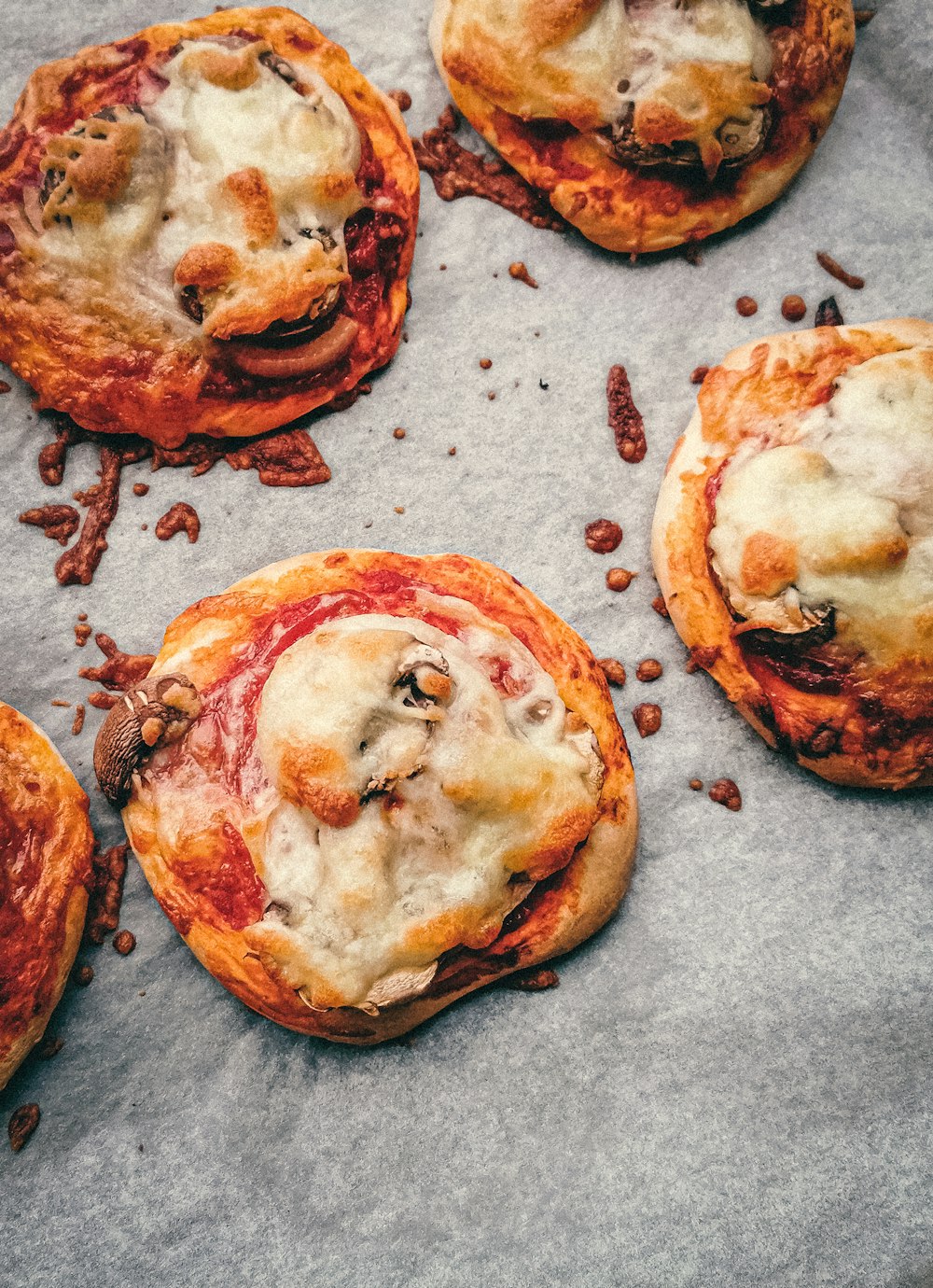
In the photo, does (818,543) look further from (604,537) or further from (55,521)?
(55,521)

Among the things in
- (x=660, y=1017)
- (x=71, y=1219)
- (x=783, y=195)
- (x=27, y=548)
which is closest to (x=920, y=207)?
(x=783, y=195)

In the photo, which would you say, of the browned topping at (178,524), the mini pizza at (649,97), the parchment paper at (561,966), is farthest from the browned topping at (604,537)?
the browned topping at (178,524)

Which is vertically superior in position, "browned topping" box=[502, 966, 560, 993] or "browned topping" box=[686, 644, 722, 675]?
"browned topping" box=[686, 644, 722, 675]

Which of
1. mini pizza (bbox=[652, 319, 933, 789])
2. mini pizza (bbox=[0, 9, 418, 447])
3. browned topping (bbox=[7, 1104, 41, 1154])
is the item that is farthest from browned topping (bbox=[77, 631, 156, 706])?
mini pizza (bbox=[652, 319, 933, 789])

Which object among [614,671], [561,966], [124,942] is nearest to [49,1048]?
[124,942]

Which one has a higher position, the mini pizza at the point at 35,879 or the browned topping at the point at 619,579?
the browned topping at the point at 619,579

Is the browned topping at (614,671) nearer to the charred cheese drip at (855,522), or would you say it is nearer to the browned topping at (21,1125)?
the charred cheese drip at (855,522)

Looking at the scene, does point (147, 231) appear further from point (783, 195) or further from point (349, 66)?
point (783, 195)

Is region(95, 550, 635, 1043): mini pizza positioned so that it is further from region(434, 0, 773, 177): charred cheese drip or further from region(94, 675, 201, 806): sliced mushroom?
region(434, 0, 773, 177): charred cheese drip
